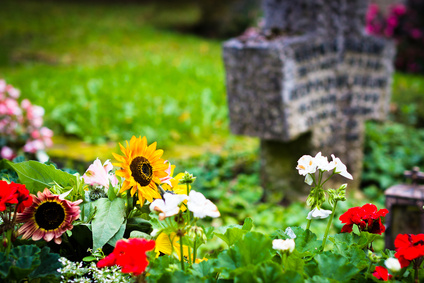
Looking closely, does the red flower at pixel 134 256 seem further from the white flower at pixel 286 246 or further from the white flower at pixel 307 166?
the white flower at pixel 307 166

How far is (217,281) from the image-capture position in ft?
3.52

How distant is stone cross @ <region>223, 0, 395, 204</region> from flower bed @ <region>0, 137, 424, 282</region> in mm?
2020

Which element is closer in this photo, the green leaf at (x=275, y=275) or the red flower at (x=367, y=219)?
the green leaf at (x=275, y=275)

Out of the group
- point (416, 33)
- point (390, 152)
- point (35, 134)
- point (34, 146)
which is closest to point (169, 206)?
point (34, 146)

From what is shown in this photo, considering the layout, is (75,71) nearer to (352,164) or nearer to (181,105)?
(181,105)

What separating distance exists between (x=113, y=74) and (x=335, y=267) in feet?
19.9

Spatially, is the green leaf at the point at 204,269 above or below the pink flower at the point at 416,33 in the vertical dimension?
above

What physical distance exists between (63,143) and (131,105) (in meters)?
1.07

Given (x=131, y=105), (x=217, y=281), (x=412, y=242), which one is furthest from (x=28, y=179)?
(x=131, y=105)

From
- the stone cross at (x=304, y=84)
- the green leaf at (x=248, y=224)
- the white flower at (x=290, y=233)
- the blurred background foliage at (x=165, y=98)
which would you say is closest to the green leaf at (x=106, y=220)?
the green leaf at (x=248, y=224)

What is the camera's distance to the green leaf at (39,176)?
4.65 ft

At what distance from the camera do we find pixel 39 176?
1437 millimetres

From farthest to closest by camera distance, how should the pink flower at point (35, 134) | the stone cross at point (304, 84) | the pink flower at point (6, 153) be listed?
the pink flower at point (35, 134) → the pink flower at point (6, 153) → the stone cross at point (304, 84)

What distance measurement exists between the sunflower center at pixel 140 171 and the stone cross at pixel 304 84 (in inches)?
81.8
